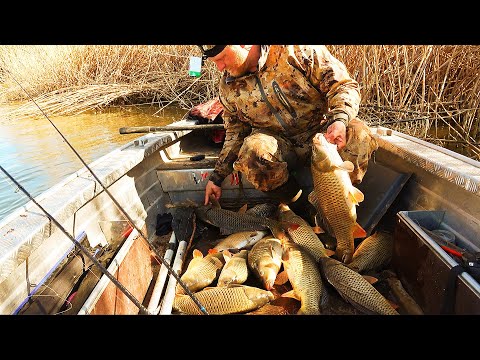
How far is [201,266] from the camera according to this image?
278 cm

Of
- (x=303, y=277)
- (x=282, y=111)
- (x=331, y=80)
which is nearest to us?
(x=303, y=277)

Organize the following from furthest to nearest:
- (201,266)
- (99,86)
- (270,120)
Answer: (99,86) → (270,120) → (201,266)

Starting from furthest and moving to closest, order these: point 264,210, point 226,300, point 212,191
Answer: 1. point 212,191
2. point 264,210
3. point 226,300

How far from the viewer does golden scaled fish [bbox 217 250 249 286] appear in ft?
8.61

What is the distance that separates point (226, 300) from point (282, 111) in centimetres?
175

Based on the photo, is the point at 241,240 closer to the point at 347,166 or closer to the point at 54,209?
the point at 347,166

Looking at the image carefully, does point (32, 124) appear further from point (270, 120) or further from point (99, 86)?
point (270, 120)

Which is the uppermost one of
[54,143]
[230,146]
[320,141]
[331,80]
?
[331,80]

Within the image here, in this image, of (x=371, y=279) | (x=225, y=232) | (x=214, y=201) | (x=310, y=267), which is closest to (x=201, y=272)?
(x=225, y=232)

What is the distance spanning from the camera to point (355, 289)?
7.65 ft

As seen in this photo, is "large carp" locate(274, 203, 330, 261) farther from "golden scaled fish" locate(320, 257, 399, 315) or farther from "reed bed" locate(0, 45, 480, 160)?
"reed bed" locate(0, 45, 480, 160)

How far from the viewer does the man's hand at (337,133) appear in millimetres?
2684
